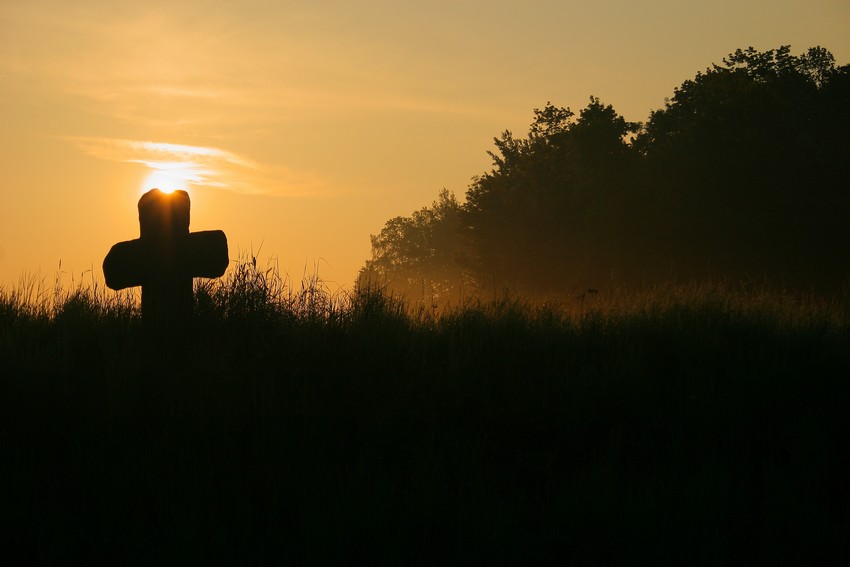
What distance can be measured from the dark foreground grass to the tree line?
2116 centimetres

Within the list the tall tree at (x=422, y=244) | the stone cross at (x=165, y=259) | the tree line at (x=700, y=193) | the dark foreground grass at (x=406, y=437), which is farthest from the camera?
the tall tree at (x=422, y=244)

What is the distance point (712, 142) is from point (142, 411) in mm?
34972

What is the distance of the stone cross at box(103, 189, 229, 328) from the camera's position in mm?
7316

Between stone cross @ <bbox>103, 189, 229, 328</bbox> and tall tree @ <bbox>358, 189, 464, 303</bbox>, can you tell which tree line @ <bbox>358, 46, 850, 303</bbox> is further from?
tall tree @ <bbox>358, 189, 464, 303</bbox>

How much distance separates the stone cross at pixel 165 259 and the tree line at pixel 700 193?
824 inches

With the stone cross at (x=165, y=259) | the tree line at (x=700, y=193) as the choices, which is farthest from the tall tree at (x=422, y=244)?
the stone cross at (x=165, y=259)

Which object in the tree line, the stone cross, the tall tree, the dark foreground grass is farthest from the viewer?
the tall tree

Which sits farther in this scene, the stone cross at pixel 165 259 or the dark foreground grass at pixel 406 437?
the stone cross at pixel 165 259

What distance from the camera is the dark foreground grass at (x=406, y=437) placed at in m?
4.64

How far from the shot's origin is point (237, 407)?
5.82 metres

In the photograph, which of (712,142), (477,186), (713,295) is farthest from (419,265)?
(713,295)

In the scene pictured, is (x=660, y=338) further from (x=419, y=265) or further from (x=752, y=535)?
(x=419, y=265)

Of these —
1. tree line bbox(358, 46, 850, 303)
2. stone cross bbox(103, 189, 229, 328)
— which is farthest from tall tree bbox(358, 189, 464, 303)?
Result: stone cross bbox(103, 189, 229, 328)

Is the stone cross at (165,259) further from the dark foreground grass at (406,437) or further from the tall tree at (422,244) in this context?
the tall tree at (422,244)
